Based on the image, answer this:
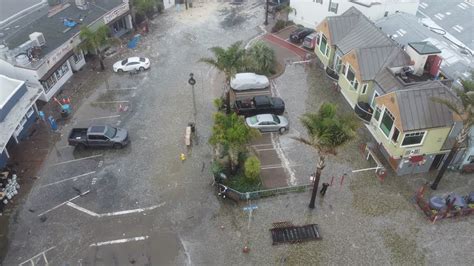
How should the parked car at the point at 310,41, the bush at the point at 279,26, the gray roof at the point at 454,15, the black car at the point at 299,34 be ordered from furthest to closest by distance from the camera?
1. the bush at the point at 279,26
2. the black car at the point at 299,34
3. the parked car at the point at 310,41
4. the gray roof at the point at 454,15

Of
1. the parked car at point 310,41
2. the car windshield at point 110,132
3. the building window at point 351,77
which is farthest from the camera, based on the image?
the parked car at point 310,41

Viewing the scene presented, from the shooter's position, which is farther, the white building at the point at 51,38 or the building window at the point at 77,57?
the building window at the point at 77,57

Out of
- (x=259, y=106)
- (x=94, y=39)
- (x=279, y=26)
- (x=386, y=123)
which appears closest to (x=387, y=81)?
(x=386, y=123)

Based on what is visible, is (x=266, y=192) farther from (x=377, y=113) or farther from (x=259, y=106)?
(x=377, y=113)

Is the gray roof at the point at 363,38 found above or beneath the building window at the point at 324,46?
above

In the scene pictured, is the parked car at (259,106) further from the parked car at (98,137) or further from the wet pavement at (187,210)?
the parked car at (98,137)

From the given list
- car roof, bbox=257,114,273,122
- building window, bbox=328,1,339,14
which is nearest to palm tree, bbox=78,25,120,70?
car roof, bbox=257,114,273,122

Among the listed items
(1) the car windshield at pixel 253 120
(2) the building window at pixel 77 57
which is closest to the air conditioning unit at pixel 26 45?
(2) the building window at pixel 77 57
